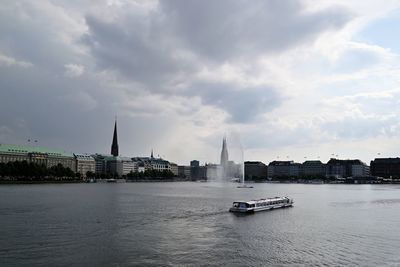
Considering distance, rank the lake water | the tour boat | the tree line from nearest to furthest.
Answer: the lake water, the tour boat, the tree line

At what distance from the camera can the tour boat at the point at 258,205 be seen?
48.3 meters

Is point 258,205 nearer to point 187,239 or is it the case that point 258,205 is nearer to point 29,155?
point 187,239

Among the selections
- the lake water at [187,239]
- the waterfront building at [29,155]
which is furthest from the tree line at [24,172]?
the lake water at [187,239]

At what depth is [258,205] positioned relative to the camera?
52.0 m

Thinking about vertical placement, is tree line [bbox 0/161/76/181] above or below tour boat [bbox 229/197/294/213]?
above

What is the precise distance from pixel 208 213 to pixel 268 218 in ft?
20.9

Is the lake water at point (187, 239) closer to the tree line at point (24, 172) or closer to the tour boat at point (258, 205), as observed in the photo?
the tour boat at point (258, 205)

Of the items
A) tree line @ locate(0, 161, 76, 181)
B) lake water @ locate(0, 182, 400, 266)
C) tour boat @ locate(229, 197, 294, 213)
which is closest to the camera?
lake water @ locate(0, 182, 400, 266)

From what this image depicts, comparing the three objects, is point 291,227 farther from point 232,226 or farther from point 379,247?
point 379,247

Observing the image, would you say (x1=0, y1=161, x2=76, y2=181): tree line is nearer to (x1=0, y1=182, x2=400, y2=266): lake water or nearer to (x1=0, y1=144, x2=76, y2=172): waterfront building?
(x1=0, y1=144, x2=76, y2=172): waterfront building

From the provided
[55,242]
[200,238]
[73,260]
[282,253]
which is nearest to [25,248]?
[55,242]

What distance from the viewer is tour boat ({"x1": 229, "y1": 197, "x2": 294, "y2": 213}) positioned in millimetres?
48312

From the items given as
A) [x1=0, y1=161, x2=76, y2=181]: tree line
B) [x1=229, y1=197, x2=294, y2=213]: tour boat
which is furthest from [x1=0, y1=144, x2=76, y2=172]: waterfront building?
[x1=229, y1=197, x2=294, y2=213]: tour boat

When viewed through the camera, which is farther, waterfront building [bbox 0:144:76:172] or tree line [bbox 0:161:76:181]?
waterfront building [bbox 0:144:76:172]
